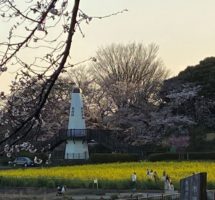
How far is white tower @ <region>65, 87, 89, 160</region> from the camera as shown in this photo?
50062 mm

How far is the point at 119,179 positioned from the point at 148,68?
30632mm

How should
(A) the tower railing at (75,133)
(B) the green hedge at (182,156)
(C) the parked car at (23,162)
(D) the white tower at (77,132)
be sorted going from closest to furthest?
(B) the green hedge at (182,156)
(C) the parked car at (23,162)
(D) the white tower at (77,132)
(A) the tower railing at (75,133)

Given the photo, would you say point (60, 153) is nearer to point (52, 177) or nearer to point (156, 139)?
point (156, 139)

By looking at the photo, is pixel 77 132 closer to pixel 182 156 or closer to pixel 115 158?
pixel 115 158

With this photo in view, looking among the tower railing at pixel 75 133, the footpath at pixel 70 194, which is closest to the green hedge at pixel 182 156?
the tower railing at pixel 75 133

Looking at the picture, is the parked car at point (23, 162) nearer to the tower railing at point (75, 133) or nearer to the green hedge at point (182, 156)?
the tower railing at point (75, 133)

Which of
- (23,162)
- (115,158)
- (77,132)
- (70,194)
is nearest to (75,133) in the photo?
(77,132)

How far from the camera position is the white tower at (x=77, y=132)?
50062mm

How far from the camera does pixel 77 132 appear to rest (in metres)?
50.5

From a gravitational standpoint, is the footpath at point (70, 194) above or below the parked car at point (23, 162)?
below

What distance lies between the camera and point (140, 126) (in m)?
55.5

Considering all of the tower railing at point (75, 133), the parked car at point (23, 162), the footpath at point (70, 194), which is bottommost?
the footpath at point (70, 194)

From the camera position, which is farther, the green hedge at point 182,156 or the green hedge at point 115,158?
the green hedge at point 115,158

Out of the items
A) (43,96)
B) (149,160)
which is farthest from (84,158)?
(43,96)
